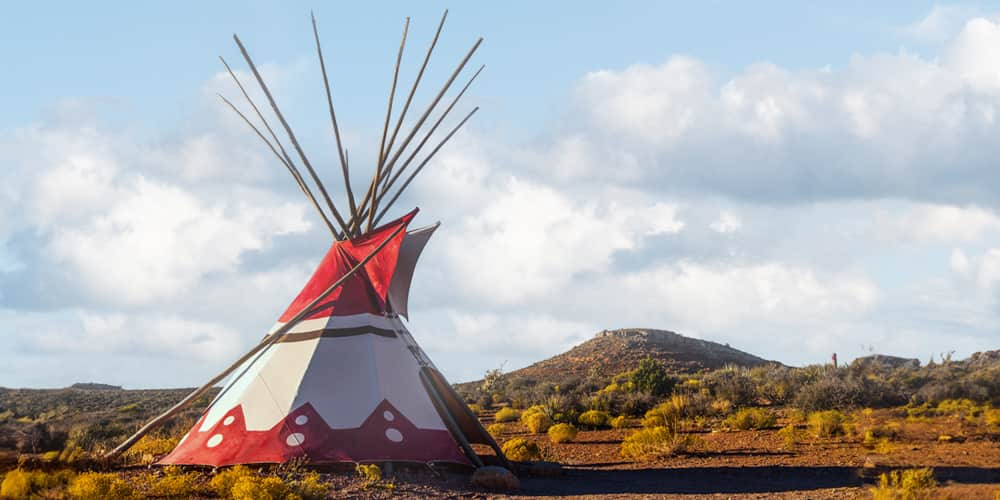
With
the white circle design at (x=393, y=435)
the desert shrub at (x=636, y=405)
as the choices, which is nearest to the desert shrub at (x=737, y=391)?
the desert shrub at (x=636, y=405)

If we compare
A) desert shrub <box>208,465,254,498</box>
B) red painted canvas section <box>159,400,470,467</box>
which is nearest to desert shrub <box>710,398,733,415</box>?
red painted canvas section <box>159,400,470,467</box>

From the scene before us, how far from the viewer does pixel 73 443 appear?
1853 cm

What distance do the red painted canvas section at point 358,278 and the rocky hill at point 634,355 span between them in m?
30.0

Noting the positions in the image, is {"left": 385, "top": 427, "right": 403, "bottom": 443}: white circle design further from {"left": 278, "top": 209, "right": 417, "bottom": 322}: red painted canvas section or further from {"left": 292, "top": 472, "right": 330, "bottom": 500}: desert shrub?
{"left": 278, "top": 209, "right": 417, "bottom": 322}: red painted canvas section

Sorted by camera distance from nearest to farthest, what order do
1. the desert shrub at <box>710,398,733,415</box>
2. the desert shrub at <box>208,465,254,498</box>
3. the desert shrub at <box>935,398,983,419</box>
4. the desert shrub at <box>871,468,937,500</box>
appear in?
the desert shrub at <box>871,468,937,500</box> < the desert shrub at <box>208,465,254,498</box> < the desert shrub at <box>935,398,983,419</box> < the desert shrub at <box>710,398,733,415</box>

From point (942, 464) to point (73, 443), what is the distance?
17.4 meters

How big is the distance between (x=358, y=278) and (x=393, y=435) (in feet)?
10.5

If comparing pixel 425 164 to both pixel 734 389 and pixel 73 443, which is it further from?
pixel 734 389

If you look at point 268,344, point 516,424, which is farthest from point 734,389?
point 268,344

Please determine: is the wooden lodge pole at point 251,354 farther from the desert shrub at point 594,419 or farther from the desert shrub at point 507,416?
the desert shrub at point 507,416

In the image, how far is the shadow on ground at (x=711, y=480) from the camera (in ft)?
44.0

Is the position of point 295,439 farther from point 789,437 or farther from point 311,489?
point 789,437

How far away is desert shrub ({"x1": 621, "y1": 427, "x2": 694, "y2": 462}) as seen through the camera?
56.6 ft

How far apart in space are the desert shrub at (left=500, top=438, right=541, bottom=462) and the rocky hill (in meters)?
28.0
